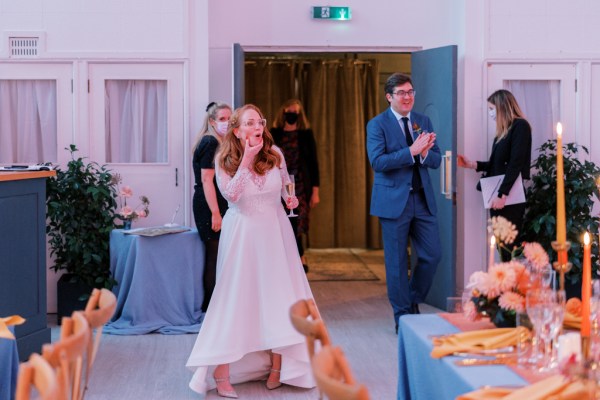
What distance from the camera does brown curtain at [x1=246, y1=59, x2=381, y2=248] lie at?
37.9 ft

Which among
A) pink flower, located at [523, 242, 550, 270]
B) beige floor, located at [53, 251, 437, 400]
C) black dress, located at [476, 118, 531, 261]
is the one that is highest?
black dress, located at [476, 118, 531, 261]

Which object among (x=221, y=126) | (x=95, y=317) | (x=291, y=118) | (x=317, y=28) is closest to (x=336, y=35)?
(x=317, y=28)

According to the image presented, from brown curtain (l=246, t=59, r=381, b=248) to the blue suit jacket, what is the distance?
5.01 metres

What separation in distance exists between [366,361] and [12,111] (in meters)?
3.69

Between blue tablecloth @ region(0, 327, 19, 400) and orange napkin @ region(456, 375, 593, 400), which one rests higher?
orange napkin @ region(456, 375, 593, 400)

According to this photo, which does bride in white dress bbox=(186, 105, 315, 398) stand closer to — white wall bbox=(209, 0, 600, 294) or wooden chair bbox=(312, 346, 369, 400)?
wooden chair bbox=(312, 346, 369, 400)

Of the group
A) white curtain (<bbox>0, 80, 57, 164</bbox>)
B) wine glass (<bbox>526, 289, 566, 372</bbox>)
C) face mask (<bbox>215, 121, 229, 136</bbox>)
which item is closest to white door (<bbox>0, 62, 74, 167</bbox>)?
white curtain (<bbox>0, 80, 57, 164</bbox>)

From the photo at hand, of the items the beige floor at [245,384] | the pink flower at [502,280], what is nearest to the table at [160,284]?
the beige floor at [245,384]

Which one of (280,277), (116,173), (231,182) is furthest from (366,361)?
(116,173)

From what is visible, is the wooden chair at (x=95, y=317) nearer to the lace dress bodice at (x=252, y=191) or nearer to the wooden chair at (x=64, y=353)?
the wooden chair at (x=64, y=353)

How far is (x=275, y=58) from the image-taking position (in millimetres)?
11469

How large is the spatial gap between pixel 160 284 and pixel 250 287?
2.01 m

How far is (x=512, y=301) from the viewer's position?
9.89 ft

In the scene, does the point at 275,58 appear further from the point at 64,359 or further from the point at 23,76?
the point at 64,359
